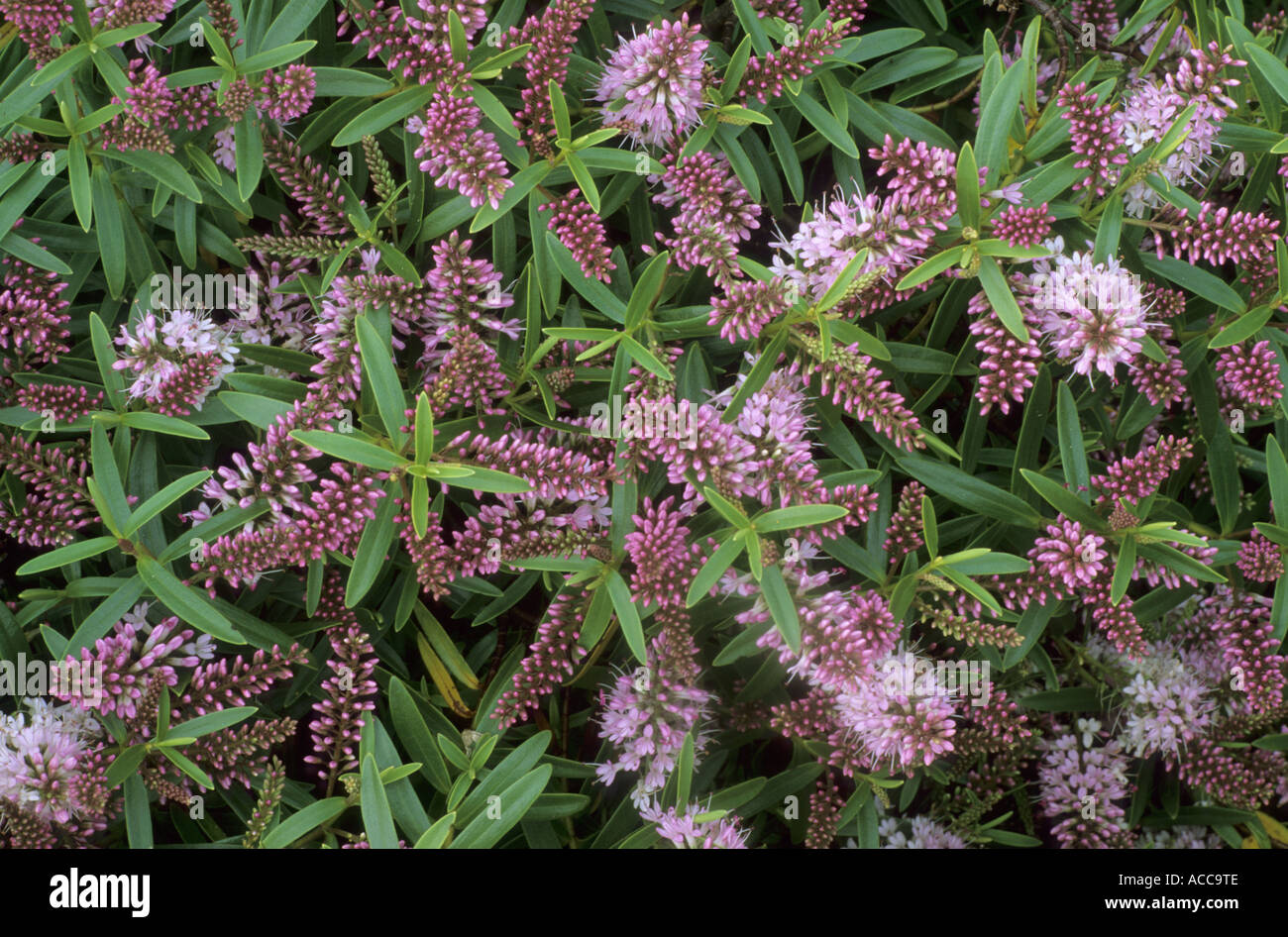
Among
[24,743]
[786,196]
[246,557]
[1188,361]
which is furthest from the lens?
[786,196]

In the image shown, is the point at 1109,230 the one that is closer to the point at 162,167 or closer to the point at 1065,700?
the point at 1065,700

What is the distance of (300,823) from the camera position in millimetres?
2146

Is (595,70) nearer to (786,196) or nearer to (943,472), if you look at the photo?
(786,196)

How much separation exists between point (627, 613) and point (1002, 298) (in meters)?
0.98

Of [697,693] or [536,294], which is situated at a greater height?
[536,294]

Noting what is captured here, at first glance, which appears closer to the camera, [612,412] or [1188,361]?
[612,412]

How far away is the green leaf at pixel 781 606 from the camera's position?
1961 millimetres

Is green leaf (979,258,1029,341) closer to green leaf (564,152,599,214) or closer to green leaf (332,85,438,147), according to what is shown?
green leaf (564,152,599,214)

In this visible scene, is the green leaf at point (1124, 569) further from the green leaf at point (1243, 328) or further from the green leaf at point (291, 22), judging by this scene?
the green leaf at point (291, 22)

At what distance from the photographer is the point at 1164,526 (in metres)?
2.08

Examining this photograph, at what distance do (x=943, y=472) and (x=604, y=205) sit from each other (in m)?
0.96

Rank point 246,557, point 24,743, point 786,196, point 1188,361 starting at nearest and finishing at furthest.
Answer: point 246,557
point 24,743
point 1188,361
point 786,196
